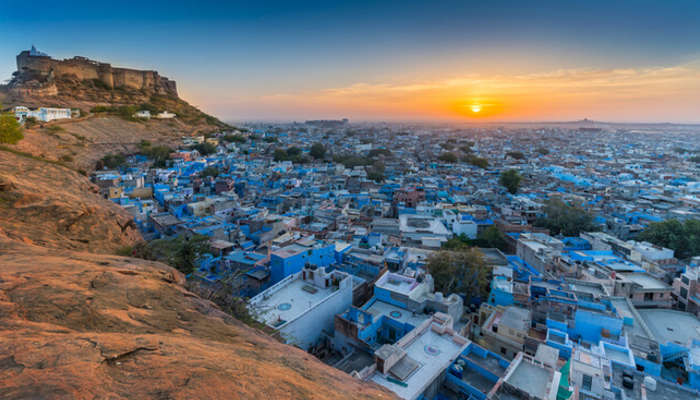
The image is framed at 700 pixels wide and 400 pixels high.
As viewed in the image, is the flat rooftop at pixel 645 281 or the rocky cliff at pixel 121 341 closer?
the rocky cliff at pixel 121 341

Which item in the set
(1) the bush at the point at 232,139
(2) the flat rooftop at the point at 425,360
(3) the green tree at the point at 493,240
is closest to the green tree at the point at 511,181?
(3) the green tree at the point at 493,240

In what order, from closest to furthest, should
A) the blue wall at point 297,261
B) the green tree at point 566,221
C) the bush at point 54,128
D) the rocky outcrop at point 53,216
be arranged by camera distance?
the rocky outcrop at point 53,216
the blue wall at point 297,261
the green tree at point 566,221
the bush at point 54,128

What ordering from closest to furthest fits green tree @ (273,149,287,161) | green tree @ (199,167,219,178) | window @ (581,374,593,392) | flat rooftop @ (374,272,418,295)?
window @ (581,374,593,392) → flat rooftop @ (374,272,418,295) → green tree @ (199,167,219,178) → green tree @ (273,149,287,161)

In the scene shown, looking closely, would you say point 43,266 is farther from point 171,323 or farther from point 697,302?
point 697,302

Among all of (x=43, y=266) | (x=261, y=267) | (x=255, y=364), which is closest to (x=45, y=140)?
(x=261, y=267)

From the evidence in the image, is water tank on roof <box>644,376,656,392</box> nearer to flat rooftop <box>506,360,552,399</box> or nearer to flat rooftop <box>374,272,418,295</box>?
flat rooftop <box>506,360,552,399</box>

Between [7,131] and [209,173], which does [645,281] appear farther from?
[209,173]

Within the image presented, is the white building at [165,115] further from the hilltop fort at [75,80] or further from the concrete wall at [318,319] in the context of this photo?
the concrete wall at [318,319]

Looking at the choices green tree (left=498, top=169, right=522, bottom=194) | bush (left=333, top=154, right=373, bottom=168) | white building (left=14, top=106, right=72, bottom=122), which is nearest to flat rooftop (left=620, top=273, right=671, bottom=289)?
green tree (left=498, top=169, right=522, bottom=194)
